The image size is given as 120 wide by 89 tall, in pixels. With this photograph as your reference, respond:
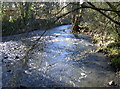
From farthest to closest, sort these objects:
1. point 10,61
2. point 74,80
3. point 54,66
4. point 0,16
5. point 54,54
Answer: point 0,16 → point 54,54 → point 10,61 → point 54,66 → point 74,80

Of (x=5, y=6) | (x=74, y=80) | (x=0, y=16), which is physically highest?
(x=5, y=6)

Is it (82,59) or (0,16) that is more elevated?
(0,16)

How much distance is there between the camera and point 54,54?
1026 centimetres

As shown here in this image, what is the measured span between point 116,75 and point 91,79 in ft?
3.92

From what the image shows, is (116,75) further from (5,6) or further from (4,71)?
(5,6)

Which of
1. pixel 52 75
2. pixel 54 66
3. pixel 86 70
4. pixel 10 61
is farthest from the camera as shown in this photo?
pixel 10 61

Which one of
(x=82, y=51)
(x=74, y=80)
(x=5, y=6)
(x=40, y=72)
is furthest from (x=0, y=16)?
(x=74, y=80)

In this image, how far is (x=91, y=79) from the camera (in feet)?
21.5

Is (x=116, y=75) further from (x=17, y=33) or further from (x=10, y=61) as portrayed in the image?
(x=17, y=33)

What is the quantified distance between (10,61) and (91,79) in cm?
486

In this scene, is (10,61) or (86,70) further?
(10,61)

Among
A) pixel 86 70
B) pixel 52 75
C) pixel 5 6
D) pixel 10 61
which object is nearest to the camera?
pixel 52 75

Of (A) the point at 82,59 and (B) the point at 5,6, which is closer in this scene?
(A) the point at 82,59

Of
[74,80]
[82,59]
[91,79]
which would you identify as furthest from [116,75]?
[82,59]
